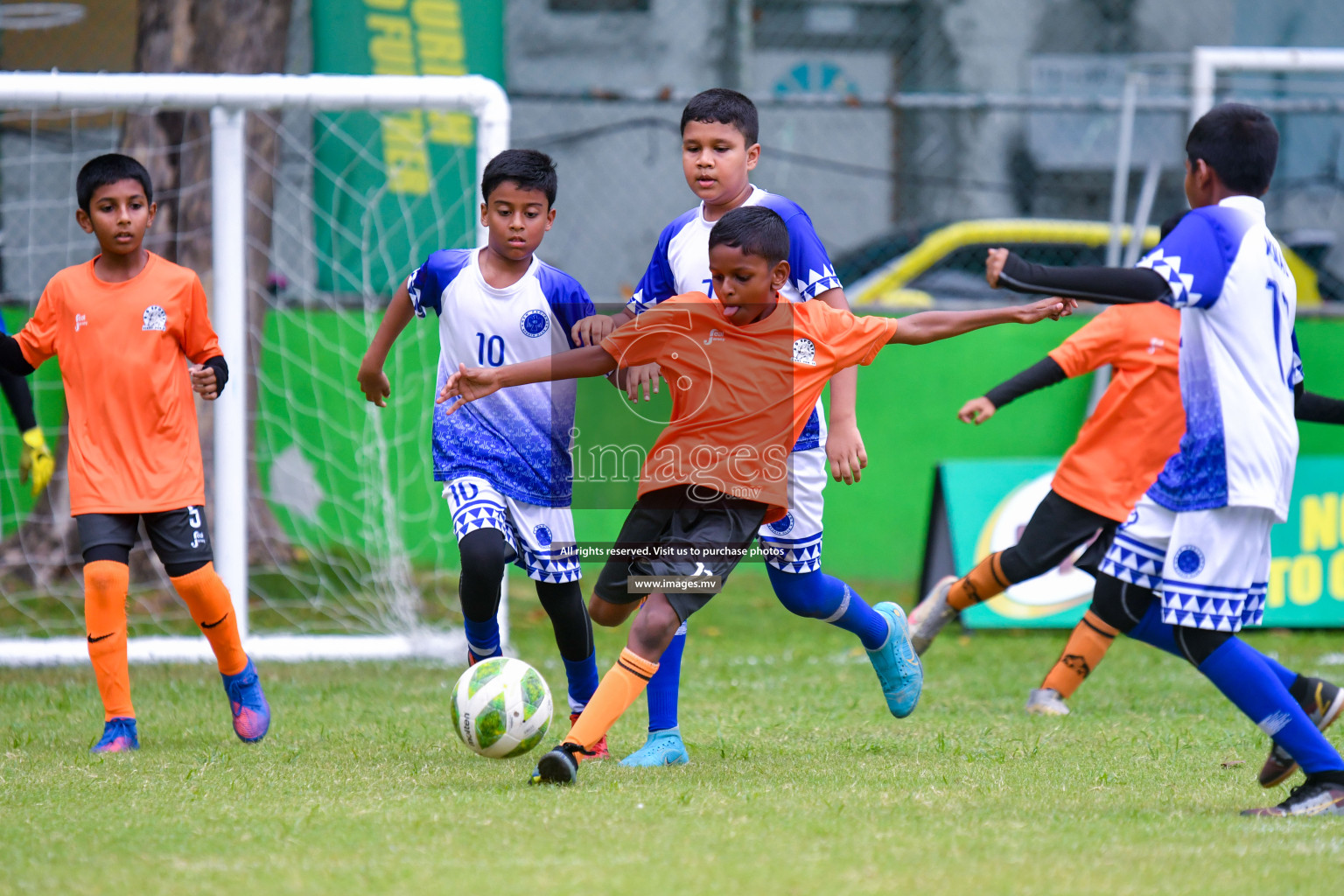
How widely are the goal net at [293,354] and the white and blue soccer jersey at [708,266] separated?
2.32 m

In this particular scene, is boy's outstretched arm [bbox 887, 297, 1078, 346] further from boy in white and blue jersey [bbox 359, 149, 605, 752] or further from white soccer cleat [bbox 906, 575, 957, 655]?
white soccer cleat [bbox 906, 575, 957, 655]

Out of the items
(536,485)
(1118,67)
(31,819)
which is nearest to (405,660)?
(536,485)

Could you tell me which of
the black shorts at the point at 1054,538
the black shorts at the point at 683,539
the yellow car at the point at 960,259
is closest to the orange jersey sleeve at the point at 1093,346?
the black shorts at the point at 1054,538

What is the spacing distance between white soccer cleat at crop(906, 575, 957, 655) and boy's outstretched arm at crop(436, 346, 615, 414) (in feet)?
7.25

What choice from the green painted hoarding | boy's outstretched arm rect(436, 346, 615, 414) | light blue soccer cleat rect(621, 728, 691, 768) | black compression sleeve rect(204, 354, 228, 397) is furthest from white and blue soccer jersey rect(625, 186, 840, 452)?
the green painted hoarding

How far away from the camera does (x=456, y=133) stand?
8508mm

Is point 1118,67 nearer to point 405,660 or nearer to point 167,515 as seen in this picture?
point 405,660

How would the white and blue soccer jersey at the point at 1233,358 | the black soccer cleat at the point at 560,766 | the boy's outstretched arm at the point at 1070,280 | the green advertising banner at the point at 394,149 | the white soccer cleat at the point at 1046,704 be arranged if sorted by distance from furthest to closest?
the green advertising banner at the point at 394,149 < the white soccer cleat at the point at 1046,704 < the black soccer cleat at the point at 560,766 < the white and blue soccer jersey at the point at 1233,358 < the boy's outstretched arm at the point at 1070,280

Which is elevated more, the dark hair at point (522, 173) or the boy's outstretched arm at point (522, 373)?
the dark hair at point (522, 173)

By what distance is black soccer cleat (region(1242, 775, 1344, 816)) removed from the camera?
348 centimetres

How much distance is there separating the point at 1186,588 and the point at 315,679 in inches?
159

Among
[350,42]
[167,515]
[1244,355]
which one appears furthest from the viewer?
[350,42]

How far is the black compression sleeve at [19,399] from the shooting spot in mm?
4969

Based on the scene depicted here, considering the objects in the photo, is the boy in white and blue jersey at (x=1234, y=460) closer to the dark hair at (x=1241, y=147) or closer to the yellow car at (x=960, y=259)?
the dark hair at (x=1241, y=147)
